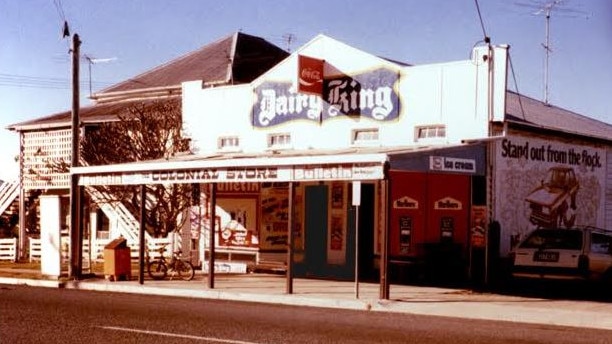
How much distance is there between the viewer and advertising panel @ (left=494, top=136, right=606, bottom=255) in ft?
69.3

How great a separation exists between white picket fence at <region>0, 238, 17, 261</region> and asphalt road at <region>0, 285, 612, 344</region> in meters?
16.3

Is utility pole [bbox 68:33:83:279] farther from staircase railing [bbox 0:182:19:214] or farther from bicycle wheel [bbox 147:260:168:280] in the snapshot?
staircase railing [bbox 0:182:19:214]

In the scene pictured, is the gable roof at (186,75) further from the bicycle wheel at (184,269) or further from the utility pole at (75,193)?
the bicycle wheel at (184,269)

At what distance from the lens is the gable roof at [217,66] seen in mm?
34844

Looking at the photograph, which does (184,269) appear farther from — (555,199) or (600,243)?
(600,243)

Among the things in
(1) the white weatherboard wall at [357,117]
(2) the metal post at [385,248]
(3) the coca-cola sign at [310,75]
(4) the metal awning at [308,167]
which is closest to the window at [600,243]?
(4) the metal awning at [308,167]

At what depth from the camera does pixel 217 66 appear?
35969mm

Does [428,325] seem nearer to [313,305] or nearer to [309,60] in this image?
[313,305]

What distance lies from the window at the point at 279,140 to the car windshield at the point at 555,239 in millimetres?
7617

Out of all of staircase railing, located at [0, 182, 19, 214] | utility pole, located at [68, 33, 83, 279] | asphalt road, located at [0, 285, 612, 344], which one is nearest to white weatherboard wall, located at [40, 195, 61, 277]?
utility pole, located at [68, 33, 83, 279]

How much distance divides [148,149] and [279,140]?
619 centimetres

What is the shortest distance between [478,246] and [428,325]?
7715 mm

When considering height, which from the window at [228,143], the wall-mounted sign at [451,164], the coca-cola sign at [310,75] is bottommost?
the wall-mounted sign at [451,164]

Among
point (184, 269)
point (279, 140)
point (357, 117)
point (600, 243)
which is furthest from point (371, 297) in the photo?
point (279, 140)
